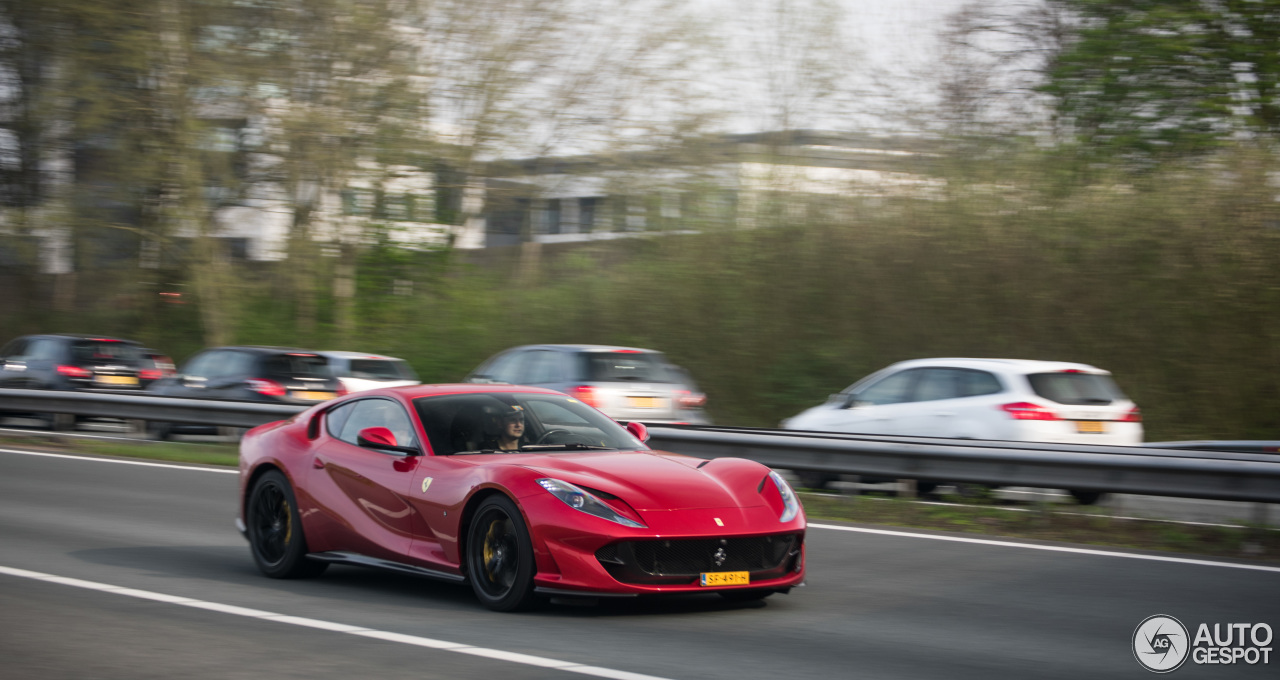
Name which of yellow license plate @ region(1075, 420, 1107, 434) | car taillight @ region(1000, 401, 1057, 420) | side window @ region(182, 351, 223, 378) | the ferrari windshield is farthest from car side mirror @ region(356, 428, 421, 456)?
side window @ region(182, 351, 223, 378)

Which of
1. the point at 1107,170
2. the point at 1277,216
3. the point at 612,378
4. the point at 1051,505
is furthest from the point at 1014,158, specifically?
the point at 1051,505

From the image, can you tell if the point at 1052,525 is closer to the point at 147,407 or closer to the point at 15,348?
the point at 147,407

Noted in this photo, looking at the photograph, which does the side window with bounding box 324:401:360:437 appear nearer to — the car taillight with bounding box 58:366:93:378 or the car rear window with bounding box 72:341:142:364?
the car taillight with bounding box 58:366:93:378

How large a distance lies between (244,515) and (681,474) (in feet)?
11.2

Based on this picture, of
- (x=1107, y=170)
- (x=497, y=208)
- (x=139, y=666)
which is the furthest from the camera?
(x=497, y=208)

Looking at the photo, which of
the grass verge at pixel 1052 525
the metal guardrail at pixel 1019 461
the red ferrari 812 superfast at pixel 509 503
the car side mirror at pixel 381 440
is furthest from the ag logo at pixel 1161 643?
the car side mirror at pixel 381 440

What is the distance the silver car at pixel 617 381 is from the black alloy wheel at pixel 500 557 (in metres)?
10.0

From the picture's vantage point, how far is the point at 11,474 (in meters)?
15.8

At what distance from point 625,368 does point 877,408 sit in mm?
3727

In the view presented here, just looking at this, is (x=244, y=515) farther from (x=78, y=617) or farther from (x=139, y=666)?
(x=139, y=666)

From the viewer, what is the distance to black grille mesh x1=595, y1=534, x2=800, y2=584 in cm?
693

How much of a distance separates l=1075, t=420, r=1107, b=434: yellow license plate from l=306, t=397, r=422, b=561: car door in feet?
27.5

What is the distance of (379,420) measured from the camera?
8.43m

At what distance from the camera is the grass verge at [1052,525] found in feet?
33.0
